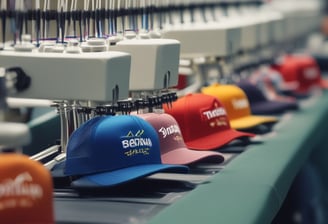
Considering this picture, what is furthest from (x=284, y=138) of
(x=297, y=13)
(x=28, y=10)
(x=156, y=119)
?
(x=297, y=13)

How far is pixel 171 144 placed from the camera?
2.49 metres

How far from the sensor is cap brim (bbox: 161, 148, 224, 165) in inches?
96.0

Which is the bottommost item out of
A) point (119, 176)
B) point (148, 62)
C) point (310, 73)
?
point (310, 73)

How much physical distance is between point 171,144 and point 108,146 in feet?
1.09

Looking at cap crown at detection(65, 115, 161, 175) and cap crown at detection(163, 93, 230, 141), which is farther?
cap crown at detection(163, 93, 230, 141)

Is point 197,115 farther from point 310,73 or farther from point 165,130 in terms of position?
point 310,73

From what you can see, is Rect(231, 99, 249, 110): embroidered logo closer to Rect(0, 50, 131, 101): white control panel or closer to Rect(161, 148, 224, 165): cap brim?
Rect(161, 148, 224, 165): cap brim

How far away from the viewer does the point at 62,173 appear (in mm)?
2234

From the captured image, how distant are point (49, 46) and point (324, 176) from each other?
2426 millimetres

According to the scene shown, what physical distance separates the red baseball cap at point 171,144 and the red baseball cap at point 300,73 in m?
2.24

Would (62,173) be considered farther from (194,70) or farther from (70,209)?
(194,70)

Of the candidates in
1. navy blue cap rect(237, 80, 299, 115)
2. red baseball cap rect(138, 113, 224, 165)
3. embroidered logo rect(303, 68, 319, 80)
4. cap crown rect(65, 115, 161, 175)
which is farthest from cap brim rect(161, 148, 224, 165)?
embroidered logo rect(303, 68, 319, 80)

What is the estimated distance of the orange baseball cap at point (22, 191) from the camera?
5.22ft

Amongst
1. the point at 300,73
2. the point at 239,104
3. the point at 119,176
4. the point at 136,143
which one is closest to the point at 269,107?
the point at 239,104
